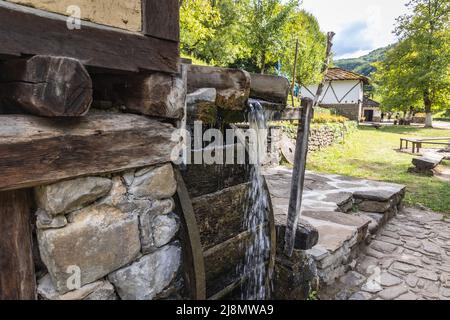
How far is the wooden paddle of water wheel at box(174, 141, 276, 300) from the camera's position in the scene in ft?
6.84

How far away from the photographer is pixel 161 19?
1579mm

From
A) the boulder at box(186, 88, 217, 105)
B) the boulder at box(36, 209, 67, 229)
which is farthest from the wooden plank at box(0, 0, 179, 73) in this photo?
the boulder at box(36, 209, 67, 229)

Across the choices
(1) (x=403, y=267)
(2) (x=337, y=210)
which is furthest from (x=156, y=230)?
(2) (x=337, y=210)

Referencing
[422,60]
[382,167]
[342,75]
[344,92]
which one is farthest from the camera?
[344,92]

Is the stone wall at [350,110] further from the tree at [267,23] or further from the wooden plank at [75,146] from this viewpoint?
the wooden plank at [75,146]

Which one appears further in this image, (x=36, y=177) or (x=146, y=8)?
(x=146, y=8)

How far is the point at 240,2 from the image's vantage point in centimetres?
1969

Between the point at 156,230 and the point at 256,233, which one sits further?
the point at 256,233

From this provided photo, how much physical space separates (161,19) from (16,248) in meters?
1.34

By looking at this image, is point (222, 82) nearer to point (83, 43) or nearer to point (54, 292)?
point (83, 43)

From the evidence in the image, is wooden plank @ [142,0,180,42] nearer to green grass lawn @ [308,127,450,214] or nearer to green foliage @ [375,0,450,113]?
green grass lawn @ [308,127,450,214]

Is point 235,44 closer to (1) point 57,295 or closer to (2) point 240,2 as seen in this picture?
(2) point 240,2

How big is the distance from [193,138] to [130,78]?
659 millimetres
